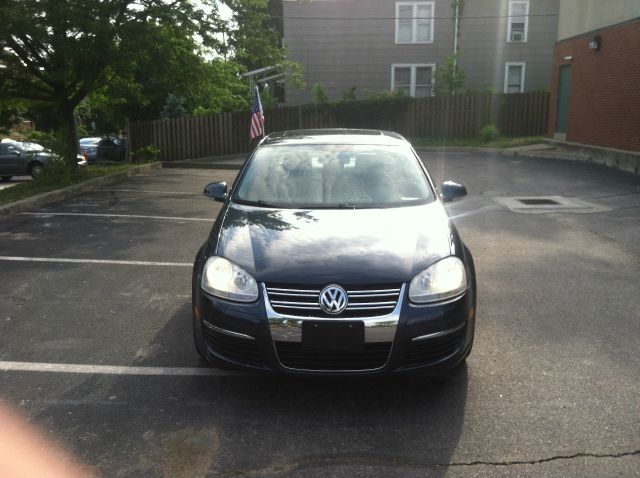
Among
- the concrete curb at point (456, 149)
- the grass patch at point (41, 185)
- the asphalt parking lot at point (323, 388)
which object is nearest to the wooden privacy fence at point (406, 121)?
the concrete curb at point (456, 149)

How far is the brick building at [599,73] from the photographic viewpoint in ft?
46.0

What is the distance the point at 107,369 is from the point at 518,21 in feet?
88.3

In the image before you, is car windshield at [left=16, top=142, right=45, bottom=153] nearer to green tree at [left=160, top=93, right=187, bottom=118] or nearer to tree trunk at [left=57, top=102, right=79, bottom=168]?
tree trunk at [left=57, top=102, right=79, bottom=168]

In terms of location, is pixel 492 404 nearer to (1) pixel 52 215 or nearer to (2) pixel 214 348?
(2) pixel 214 348

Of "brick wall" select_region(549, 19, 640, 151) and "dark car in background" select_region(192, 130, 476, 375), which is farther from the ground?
"brick wall" select_region(549, 19, 640, 151)

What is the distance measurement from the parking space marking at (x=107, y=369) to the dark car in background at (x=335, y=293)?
1.28ft

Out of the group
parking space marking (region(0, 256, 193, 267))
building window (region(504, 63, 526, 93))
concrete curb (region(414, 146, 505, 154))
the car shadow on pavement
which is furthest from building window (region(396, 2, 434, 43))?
the car shadow on pavement

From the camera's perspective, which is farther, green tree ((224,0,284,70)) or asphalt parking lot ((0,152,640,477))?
green tree ((224,0,284,70))

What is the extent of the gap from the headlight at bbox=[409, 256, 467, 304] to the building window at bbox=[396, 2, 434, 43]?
81.8ft

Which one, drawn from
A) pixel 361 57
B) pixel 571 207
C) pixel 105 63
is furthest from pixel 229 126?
pixel 571 207

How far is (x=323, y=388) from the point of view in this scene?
12.6 feet

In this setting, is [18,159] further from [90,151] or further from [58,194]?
[58,194]

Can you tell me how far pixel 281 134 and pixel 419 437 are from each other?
11.6 ft

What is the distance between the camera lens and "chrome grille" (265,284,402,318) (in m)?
3.33
